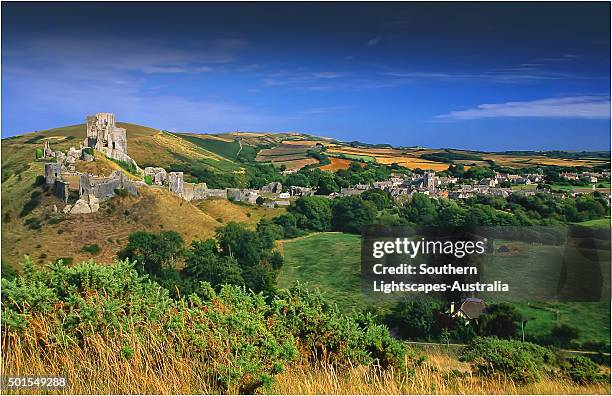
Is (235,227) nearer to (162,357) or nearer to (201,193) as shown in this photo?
(201,193)

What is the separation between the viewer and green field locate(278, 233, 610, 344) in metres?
13.0

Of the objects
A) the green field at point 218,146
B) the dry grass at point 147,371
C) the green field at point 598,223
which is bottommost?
the green field at point 598,223

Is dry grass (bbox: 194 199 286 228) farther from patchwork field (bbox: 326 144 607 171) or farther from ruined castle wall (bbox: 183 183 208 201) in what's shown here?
patchwork field (bbox: 326 144 607 171)

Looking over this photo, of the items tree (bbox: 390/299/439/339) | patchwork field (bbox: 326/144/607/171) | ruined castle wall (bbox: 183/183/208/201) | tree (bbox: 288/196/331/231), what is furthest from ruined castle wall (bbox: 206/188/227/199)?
tree (bbox: 390/299/439/339)

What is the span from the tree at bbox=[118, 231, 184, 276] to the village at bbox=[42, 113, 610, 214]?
297cm

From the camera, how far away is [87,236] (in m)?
19.8

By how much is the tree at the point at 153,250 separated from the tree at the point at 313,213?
6946 mm

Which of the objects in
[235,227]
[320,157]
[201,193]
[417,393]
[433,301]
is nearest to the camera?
[417,393]

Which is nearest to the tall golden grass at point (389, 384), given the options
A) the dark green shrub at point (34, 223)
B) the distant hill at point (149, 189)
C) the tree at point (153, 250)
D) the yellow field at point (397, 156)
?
the distant hill at point (149, 189)

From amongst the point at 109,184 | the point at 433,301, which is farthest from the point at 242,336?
the point at 109,184

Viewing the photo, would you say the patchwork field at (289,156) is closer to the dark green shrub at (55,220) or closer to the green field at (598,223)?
the dark green shrub at (55,220)

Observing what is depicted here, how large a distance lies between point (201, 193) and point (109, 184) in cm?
644

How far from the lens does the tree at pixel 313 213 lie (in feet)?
79.8

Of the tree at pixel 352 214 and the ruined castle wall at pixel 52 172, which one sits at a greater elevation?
the ruined castle wall at pixel 52 172
